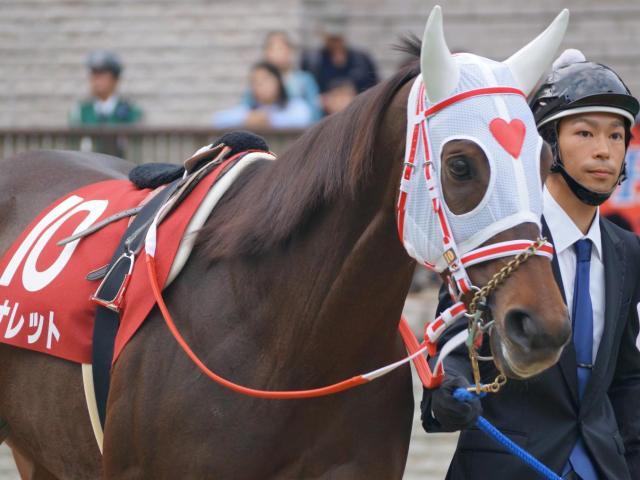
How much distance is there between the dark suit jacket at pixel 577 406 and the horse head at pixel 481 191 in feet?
1.88

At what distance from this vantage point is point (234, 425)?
3.92m

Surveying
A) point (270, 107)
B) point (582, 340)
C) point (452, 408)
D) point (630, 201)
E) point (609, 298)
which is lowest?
point (630, 201)

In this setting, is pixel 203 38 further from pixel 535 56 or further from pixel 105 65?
pixel 535 56

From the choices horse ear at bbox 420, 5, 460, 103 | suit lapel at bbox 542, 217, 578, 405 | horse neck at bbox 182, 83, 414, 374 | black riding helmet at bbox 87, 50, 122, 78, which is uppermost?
horse ear at bbox 420, 5, 460, 103

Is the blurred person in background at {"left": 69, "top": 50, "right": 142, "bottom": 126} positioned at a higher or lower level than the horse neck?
lower

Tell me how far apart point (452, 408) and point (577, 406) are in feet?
1.57

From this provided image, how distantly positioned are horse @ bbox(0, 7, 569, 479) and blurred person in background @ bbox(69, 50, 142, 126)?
21.7 feet

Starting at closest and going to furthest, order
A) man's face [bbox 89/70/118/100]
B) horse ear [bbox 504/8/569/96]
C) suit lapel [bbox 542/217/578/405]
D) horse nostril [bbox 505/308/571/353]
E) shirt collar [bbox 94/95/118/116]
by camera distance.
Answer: horse nostril [bbox 505/308/571/353]
horse ear [bbox 504/8/569/96]
suit lapel [bbox 542/217/578/405]
man's face [bbox 89/70/118/100]
shirt collar [bbox 94/95/118/116]

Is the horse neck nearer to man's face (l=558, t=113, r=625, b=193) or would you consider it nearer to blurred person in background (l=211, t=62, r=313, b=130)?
man's face (l=558, t=113, r=625, b=193)

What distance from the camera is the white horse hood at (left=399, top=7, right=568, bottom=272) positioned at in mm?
3393

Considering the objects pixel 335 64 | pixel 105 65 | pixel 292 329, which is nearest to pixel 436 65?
pixel 292 329

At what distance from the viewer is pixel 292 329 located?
156 inches

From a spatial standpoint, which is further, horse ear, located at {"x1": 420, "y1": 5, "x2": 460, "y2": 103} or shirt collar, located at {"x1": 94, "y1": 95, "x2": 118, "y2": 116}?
shirt collar, located at {"x1": 94, "y1": 95, "x2": 118, "y2": 116}

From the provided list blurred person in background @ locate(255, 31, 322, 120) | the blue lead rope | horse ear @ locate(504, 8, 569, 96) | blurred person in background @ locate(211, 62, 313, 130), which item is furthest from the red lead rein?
blurred person in background @ locate(255, 31, 322, 120)
